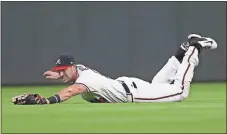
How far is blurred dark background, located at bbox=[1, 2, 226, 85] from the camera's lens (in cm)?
1564

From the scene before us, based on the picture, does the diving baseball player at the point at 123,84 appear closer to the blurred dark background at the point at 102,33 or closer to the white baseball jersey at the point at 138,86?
the white baseball jersey at the point at 138,86

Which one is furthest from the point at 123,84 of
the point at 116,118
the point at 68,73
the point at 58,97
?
the point at 116,118

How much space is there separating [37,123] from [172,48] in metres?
9.78

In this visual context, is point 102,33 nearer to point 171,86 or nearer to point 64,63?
point 171,86

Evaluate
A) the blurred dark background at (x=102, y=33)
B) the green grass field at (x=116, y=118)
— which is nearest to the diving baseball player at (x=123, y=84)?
the green grass field at (x=116, y=118)

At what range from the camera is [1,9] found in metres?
15.4

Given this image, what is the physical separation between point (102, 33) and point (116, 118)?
9.28 m

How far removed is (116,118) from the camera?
665cm

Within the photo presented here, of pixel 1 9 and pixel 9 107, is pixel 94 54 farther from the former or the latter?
pixel 9 107

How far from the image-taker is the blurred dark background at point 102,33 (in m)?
15.6

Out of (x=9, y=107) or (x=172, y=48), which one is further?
(x=172, y=48)

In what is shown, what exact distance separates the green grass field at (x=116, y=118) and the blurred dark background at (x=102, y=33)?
294 inches

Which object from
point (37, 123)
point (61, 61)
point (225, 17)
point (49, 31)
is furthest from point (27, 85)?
point (37, 123)

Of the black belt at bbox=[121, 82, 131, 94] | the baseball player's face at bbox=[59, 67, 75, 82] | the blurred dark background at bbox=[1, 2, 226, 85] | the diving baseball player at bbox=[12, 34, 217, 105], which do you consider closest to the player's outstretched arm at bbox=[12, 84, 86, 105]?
the diving baseball player at bbox=[12, 34, 217, 105]
